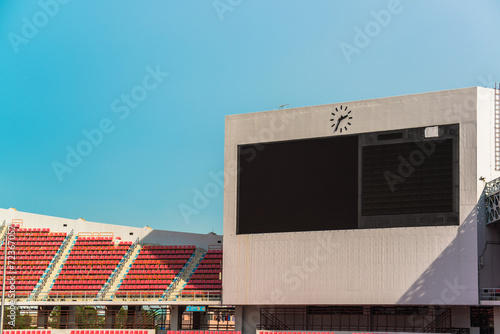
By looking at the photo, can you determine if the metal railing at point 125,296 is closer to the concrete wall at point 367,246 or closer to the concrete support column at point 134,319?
the concrete support column at point 134,319

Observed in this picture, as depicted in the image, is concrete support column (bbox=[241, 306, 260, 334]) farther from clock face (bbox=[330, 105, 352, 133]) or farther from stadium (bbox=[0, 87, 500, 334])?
clock face (bbox=[330, 105, 352, 133])

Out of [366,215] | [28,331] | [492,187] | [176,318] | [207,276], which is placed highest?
[492,187]

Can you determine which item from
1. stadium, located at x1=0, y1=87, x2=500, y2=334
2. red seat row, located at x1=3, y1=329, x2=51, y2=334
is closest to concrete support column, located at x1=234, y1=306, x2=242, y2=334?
stadium, located at x1=0, y1=87, x2=500, y2=334

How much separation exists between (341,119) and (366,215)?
628 centimetres

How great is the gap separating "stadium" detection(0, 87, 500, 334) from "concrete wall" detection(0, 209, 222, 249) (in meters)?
7.18

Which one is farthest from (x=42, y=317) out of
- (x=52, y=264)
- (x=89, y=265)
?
(x=89, y=265)

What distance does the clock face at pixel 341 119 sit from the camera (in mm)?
50969

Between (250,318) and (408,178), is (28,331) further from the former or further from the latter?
(408,178)

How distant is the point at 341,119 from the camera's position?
51219 millimetres

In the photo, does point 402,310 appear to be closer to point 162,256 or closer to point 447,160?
point 447,160

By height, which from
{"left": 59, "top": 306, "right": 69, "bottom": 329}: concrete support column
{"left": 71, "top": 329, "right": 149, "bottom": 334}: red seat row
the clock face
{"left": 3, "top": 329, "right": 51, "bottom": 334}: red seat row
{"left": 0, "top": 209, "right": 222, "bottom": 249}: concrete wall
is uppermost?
the clock face

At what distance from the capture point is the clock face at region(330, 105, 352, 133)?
5097cm

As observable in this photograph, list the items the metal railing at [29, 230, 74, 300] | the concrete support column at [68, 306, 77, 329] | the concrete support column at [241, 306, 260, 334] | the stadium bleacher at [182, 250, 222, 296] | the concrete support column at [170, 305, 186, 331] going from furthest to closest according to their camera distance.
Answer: the metal railing at [29, 230, 74, 300], the concrete support column at [68, 306, 77, 329], the stadium bleacher at [182, 250, 222, 296], the concrete support column at [170, 305, 186, 331], the concrete support column at [241, 306, 260, 334]

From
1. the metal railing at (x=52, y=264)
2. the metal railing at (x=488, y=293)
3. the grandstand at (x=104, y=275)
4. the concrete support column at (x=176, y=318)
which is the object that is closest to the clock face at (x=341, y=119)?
the metal railing at (x=488, y=293)
